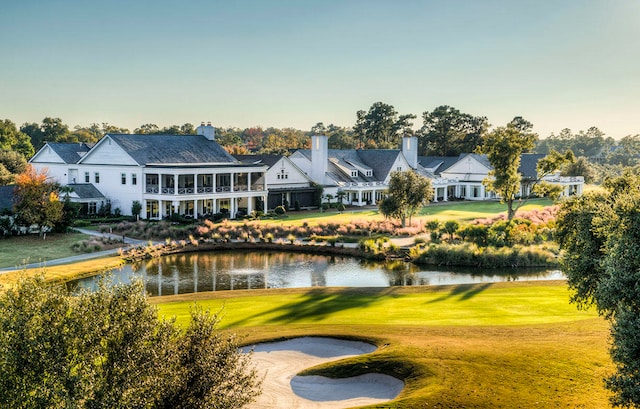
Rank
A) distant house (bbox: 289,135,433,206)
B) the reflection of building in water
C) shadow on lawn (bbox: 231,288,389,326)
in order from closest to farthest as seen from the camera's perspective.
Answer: shadow on lawn (bbox: 231,288,389,326) → the reflection of building in water → distant house (bbox: 289,135,433,206)

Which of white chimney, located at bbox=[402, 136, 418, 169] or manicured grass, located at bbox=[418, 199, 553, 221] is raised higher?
white chimney, located at bbox=[402, 136, 418, 169]

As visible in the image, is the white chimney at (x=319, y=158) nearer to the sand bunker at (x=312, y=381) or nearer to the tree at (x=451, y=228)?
the tree at (x=451, y=228)

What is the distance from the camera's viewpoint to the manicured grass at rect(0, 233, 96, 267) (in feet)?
121

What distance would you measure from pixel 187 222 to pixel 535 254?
29858mm

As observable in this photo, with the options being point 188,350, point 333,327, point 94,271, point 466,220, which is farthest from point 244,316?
point 466,220

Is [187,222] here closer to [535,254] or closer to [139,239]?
[139,239]

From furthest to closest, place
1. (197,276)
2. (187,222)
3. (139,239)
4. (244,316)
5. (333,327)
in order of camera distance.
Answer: (187,222)
(139,239)
(197,276)
(244,316)
(333,327)

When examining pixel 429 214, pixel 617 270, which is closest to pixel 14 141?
pixel 429 214

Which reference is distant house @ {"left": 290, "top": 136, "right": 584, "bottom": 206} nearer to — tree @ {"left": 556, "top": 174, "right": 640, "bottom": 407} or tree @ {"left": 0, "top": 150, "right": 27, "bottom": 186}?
tree @ {"left": 0, "top": 150, "right": 27, "bottom": 186}

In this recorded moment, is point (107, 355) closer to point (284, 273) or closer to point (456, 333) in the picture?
point (456, 333)

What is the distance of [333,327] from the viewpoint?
21.5 meters

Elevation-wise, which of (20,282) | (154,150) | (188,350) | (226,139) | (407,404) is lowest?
(407,404)

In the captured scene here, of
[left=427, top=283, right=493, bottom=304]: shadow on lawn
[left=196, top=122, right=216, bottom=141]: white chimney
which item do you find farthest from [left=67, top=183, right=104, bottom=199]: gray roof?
[left=427, top=283, right=493, bottom=304]: shadow on lawn

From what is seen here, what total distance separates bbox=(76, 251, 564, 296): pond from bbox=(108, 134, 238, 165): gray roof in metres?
20.9
